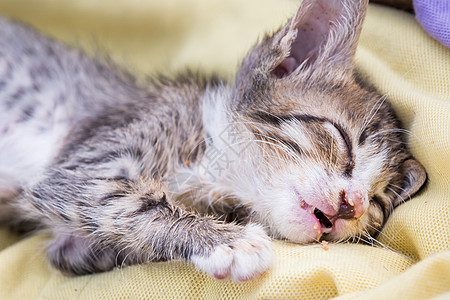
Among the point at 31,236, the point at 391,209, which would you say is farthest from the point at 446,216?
the point at 31,236

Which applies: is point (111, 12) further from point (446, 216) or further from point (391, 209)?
point (446, 216)

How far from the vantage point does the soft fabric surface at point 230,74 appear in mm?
1405

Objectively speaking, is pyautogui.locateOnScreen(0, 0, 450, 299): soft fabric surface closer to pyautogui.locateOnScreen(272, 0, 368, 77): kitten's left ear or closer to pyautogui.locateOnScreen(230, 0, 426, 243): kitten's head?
pyautogui.locateOnScreen(230, 0, 426, 243): kitten's head

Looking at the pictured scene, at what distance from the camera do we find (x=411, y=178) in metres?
1.80

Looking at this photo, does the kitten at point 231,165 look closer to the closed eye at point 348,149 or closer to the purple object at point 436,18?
the closed eye at point 348,149

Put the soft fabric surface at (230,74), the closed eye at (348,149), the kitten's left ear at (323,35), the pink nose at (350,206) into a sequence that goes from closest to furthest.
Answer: the soft fabric surface at (230,74) → the pink nose at (350,206) → the closed eye at (348,149) → the kitten's left ear at (323,35)

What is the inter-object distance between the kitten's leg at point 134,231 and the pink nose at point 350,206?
0.87 feet

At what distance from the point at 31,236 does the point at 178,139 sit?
2.72ft

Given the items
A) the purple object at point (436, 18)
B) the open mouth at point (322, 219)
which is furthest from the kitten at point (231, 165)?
the purple object at point (436, 18)

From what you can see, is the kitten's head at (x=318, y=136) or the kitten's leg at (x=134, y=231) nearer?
the kitten's leg at (x=134, y=231)

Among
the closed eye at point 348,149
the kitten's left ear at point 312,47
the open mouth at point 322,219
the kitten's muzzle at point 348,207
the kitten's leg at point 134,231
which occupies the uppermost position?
the kitten's left ear at point 312,47

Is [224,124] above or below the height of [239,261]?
above

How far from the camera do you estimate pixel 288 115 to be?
1.82 m

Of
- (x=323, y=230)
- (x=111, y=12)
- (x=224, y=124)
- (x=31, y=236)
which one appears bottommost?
(x=31, y=236)
